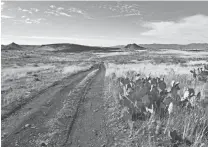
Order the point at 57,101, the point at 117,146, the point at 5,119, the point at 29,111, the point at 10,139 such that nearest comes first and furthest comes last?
the point at 117,146 → the point at 10,139 → the point at 5,119 → the point at 29,111 → the point at 57,101

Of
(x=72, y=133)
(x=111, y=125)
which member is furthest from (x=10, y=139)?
(x=111, y=125)

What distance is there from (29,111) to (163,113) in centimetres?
466

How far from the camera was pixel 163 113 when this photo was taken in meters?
4.67

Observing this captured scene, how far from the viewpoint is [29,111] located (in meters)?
6.18

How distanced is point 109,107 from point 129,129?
78.9 inches

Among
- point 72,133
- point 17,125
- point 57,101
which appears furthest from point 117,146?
point 57,101

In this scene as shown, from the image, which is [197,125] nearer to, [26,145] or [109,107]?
[109,107]

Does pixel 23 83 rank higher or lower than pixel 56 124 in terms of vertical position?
lower

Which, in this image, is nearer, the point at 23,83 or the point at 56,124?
the point at 56,124

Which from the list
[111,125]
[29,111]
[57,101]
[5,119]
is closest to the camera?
[111,125]

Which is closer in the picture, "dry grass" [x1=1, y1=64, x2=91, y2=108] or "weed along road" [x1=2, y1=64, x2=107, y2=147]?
"weed along road" [x1=2, y1=64, x2=107, y2=147]

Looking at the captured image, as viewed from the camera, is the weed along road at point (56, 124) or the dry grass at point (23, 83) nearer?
the weed along road at point (56, 124)

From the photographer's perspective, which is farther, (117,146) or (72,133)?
(72,133)

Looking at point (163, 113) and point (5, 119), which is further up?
point (163, 113)
